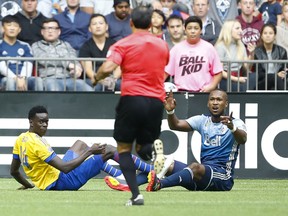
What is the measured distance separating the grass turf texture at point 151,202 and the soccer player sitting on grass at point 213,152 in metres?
0.21

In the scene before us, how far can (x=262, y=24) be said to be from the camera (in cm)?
1950

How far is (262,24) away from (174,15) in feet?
6.67

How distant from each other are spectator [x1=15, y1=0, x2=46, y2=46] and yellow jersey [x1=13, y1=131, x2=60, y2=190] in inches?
202

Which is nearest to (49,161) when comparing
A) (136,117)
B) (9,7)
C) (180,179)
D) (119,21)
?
(180,179)

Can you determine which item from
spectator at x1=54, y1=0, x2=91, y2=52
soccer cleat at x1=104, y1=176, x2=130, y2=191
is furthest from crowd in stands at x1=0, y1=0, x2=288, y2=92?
soccer cleat at x1=104, y1=176, x2=130, y2=191

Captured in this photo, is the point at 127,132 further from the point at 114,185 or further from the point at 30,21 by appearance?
the point at 30,21

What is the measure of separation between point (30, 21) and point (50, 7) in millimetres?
1165

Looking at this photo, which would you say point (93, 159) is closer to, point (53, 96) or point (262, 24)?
point (53, 96)

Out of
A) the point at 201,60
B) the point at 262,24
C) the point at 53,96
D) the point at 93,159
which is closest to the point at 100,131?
the point at 53,96

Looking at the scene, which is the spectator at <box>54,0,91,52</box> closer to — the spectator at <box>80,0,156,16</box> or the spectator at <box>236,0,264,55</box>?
the spectator at <box>80,0,156,16</box>

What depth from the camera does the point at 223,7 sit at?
19.8 meters

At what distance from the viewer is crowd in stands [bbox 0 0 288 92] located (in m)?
16.8

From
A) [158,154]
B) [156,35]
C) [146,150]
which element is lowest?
[158,154]

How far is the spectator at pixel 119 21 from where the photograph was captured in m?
18.9
